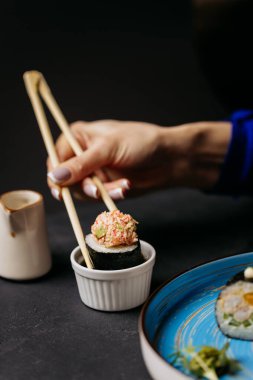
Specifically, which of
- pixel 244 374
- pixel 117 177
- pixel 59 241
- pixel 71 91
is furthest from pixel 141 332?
pixel 71 91

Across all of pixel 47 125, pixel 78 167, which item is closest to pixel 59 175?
pixel 78 167

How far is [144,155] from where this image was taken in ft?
4.62

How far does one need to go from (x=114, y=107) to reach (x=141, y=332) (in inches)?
53.6

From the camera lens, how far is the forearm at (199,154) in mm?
1500

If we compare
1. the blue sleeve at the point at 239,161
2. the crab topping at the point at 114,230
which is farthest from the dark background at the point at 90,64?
the crab topping at the point at 114,230

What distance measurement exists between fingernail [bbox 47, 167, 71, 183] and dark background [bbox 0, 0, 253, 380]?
0.16 meters

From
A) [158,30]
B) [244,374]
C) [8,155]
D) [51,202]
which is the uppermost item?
[158,30]

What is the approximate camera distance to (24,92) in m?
1.92

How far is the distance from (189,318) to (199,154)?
70 centimetres

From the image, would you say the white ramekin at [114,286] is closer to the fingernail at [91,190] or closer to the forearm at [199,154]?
the fingernail at [91,190]

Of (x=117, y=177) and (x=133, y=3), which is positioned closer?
(x=117, y=177)

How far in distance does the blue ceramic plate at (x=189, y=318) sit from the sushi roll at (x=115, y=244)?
0.09m

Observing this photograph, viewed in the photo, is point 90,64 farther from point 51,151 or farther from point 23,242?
point 23,242

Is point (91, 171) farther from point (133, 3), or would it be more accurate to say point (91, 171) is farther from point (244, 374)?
point (133, 3)
